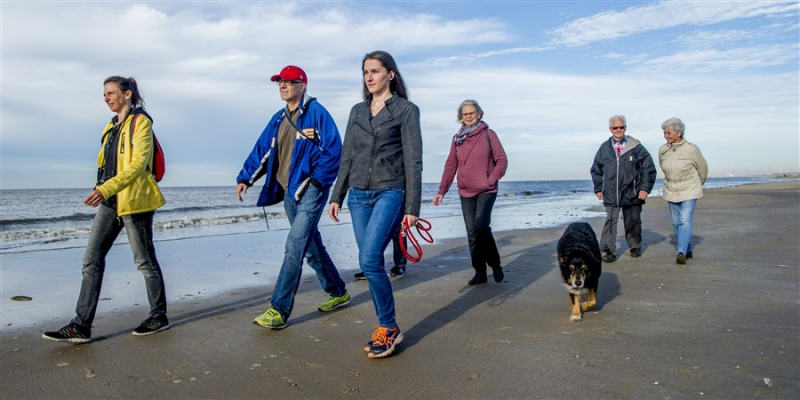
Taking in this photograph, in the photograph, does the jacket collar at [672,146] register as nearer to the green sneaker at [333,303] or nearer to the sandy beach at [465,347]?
the sandy beach at [465,347]

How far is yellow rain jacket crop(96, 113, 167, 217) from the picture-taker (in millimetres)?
4023

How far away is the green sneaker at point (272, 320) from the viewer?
4.24 meters

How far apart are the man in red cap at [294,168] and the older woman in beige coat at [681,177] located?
16.8ft

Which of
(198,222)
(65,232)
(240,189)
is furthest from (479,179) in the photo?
(198,222)

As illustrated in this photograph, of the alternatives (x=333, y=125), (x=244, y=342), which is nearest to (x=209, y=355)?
(x=244, y=342)

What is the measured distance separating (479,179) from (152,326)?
354 cm

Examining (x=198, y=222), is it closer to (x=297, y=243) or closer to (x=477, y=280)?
(x=477, y=280)

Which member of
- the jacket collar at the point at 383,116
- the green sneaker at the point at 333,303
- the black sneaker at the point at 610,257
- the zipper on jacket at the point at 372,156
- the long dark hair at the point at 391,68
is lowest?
the black sneaker at the point at 610,257

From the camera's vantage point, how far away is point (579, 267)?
4461 millimetres

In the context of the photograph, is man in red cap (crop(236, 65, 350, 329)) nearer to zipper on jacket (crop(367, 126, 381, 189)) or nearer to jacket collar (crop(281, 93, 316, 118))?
jacket collar (crop(281, 93, 316, 118))

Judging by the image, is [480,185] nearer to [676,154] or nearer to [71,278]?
[676,154]

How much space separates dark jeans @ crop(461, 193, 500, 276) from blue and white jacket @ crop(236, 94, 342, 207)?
215 centimetres

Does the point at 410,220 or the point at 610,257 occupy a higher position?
the point at 410,220

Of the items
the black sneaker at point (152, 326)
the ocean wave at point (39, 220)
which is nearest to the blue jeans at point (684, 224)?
the black sneaker at point (152, 326)
